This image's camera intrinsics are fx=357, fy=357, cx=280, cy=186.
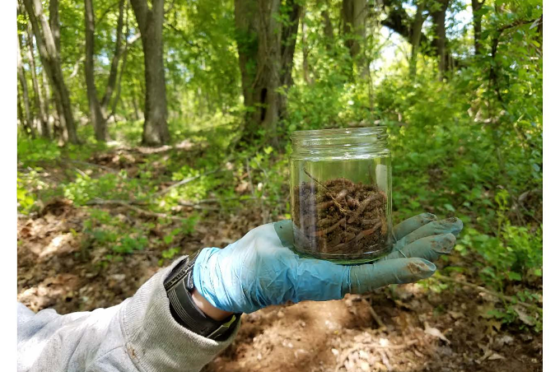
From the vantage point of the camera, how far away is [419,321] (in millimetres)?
2754

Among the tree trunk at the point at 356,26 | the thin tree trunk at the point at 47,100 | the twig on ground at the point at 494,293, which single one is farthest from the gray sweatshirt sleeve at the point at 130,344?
the thin tree trunk at the point at 47,100

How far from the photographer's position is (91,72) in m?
10.8

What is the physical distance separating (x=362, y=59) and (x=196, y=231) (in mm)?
3269

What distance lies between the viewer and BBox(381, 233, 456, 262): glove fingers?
1.36m

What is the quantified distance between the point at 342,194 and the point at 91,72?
11.6 meters

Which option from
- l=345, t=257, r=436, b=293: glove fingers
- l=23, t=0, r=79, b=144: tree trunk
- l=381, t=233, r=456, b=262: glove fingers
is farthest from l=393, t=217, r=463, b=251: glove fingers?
l=23, t=0, r=79, b=144: tree trunk

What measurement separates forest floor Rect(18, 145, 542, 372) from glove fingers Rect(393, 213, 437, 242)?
3.87 feet

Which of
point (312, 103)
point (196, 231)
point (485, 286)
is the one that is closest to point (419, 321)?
point (485, 286)

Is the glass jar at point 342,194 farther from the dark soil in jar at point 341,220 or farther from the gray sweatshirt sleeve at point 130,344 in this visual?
the gray sweatshirt sleeve at point 130,344

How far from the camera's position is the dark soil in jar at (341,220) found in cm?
146

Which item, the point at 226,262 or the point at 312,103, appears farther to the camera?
the point at 312,103

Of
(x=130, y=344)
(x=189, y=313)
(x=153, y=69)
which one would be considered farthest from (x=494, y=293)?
(x=153, y=69)

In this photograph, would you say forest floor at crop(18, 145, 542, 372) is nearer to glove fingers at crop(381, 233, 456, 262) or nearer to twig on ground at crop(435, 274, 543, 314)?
twig on ground at crop(435, 274, 543, 314)

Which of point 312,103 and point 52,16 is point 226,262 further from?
point 52,16
